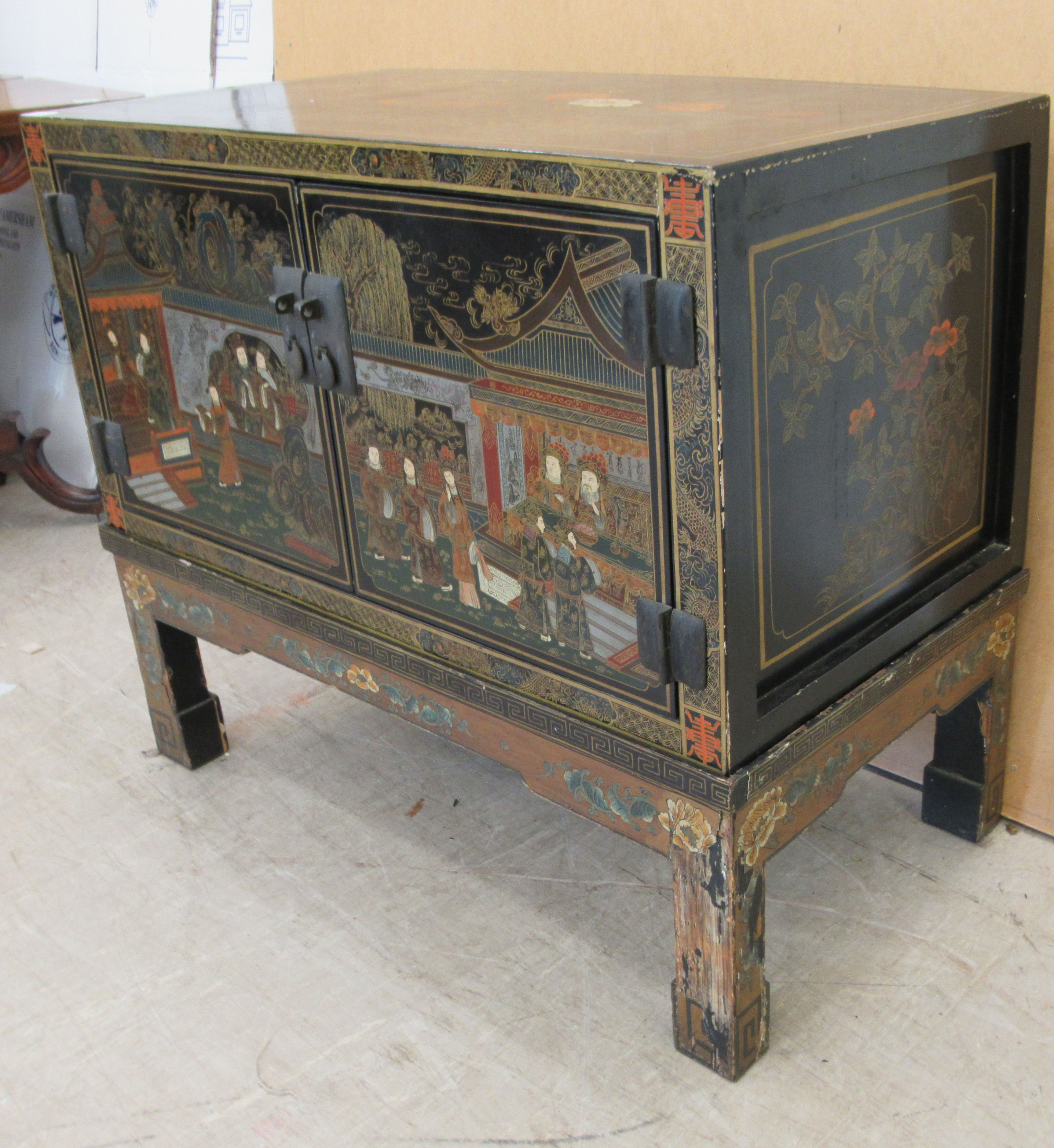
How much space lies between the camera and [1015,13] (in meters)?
1.57

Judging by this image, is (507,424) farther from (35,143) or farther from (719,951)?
(35,143)

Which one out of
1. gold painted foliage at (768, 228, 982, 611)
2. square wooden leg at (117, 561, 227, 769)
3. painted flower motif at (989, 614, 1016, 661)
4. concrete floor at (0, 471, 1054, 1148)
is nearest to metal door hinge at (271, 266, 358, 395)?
gold painted foliage at (768, 228, 982, 611)

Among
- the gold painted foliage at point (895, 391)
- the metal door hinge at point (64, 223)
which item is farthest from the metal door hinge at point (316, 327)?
the gold painted foliage at point (895, 391)

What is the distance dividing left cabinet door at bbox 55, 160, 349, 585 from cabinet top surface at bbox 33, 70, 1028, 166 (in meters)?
0.11

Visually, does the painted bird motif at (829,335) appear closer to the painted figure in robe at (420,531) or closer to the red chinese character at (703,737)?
the red chinese character at (703,737)

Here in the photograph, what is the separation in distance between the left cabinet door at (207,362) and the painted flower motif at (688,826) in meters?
0.58

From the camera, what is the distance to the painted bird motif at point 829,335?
1.29 metres

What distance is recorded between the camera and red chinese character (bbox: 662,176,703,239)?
3.70 feet

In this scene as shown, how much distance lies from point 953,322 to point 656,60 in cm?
76

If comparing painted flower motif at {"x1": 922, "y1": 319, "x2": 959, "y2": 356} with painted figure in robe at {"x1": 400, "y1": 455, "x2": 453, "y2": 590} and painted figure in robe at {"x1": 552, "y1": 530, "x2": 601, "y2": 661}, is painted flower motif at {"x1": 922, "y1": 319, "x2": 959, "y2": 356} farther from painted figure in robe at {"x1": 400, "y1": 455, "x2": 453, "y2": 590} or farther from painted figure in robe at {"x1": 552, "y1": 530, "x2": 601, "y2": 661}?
painted figure in robe at {"x1": 400, "y1": 455, "x2": 453, "y2": 590}

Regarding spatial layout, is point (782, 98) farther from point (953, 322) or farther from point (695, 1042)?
point (695, 1042)

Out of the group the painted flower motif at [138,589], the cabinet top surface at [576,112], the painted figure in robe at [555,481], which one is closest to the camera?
the cabinet top surface at [576,112]

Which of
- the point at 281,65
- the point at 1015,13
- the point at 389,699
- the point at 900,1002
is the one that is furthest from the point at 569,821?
the point at 281,65

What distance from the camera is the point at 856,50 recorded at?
5.71 ft
